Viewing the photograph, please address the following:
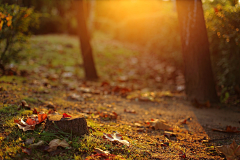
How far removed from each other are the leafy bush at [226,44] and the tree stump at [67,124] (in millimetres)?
3171

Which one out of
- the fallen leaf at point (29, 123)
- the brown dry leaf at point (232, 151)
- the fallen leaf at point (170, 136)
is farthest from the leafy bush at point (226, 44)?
the fallen leaf at point (29, 123)

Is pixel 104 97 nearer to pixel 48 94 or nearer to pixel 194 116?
pixel 48 94

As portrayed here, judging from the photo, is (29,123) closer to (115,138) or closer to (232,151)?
(115,138)

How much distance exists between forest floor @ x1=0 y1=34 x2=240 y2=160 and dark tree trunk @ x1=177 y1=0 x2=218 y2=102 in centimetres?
Answer: 33

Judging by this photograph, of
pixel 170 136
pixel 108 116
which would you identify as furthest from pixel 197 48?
pixel 108 116

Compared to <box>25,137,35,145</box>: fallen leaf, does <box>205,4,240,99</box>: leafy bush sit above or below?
above

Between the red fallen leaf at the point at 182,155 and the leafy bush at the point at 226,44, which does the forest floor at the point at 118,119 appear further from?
the leafy bush at the point at 226,44

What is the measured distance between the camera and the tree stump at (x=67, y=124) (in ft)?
6.91

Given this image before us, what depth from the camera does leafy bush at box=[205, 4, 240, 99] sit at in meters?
3.89

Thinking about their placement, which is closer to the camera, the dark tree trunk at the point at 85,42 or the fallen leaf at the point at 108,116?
the fallen leaf at the point at 108,116

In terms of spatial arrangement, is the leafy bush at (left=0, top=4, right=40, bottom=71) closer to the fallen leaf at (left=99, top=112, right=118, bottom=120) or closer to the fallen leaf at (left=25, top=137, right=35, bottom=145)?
the fallen leaf at (left=99, top=112, right=118, bottom=120)

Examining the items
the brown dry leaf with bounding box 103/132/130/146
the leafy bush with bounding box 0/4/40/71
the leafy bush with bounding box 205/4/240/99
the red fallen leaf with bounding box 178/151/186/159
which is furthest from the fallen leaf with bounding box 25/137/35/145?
the leafy bush with bounding box 205/4/240/99

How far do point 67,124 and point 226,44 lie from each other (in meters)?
3.90

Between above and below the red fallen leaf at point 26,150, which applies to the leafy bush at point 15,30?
above
